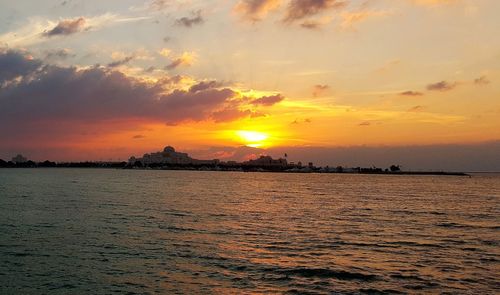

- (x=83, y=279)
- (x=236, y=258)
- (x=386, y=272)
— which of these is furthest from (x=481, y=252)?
(x=83, y=279)

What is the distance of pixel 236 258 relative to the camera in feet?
102

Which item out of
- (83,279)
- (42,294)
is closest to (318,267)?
(83,279)

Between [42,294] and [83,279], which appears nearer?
[42,294]

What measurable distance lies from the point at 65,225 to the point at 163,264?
22.1m

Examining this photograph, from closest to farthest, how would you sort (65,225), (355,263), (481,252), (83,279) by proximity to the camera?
(83,279), (355,263), (481,252), (65,225)

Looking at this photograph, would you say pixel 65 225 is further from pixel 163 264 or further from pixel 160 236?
pixel 163 264

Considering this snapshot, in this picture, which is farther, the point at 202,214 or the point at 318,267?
the point at 202,214

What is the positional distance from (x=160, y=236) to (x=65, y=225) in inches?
505

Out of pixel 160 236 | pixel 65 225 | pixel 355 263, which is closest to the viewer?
pixel 355 263

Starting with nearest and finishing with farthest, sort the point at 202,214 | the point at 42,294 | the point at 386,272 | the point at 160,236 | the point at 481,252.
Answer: the point at 42,294
the point at 386,272
the point at 481,252
the point at 160,236
the point at 202,214

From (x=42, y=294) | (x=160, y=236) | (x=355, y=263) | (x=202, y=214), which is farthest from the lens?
(x=202, y=214)

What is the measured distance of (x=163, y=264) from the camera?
28.8m

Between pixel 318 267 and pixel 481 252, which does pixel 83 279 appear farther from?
pixel 481 252

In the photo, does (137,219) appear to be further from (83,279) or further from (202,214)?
(83,279)
